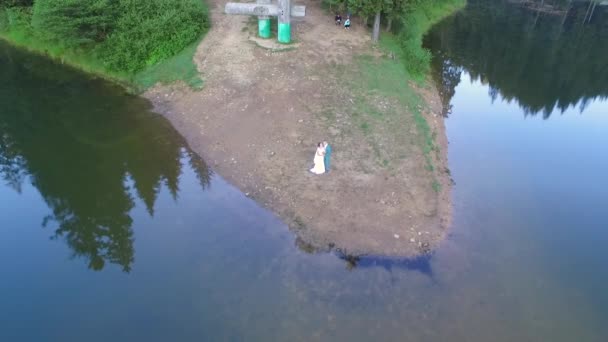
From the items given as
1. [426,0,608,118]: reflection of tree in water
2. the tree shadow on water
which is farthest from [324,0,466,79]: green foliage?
the tree shadow on water

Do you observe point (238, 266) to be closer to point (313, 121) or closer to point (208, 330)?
point (208, 330)

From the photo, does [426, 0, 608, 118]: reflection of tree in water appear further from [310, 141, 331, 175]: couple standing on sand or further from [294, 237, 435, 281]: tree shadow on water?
[294, 237, 435, 281]: tree shadow on water

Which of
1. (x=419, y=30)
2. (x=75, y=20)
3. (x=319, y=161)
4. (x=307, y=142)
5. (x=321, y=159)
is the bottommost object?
(x=307, y=142)

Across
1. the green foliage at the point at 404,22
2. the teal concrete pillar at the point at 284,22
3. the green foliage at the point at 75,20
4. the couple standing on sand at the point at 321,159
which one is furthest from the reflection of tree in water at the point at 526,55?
the green foliage at the point at 75,20

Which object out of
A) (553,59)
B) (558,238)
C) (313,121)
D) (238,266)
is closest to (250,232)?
(238,266)

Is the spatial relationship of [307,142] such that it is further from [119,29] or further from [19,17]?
[19,17]

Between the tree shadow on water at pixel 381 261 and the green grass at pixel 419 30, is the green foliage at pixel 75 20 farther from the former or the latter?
the tree shadow on water at pixel 381 261

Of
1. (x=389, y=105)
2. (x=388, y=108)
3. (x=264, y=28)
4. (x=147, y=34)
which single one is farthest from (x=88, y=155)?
(x=389, y=105)
